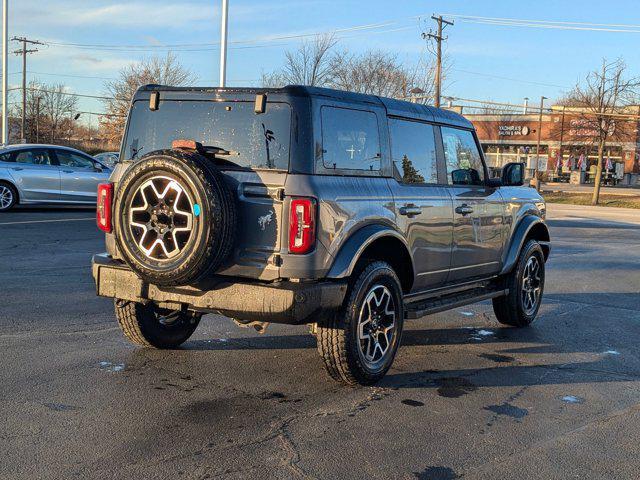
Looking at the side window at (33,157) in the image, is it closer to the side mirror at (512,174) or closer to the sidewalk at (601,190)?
the side mirror at (512,174)

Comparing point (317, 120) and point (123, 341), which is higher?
point (317, 120)

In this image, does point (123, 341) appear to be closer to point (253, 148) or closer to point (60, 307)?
point (60, 307)

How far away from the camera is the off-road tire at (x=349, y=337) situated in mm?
4840

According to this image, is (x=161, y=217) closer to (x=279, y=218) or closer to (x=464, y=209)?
(x=279, y=218)

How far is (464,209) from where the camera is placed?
6242mm

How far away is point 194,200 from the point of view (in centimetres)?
443

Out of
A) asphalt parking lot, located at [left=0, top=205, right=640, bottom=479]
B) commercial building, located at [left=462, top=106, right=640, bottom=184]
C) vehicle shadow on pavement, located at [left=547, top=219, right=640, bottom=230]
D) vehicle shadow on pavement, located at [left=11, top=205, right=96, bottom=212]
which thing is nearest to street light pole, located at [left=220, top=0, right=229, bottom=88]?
vehicle shadow on pavement, located at [left=11, top=205, right=96, bottom=212]

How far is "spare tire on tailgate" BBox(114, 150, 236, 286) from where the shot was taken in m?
4.41

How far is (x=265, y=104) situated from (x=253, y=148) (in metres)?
0.31

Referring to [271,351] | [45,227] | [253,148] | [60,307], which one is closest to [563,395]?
[271,351]

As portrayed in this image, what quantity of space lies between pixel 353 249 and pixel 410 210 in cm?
86

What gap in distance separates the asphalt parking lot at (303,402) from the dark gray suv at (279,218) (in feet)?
1.44

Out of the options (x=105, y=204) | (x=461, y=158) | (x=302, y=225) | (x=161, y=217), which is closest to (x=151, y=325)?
(x=105, y=204)

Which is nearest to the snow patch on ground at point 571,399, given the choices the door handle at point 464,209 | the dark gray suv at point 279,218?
the dark gray suv at point 279,218
